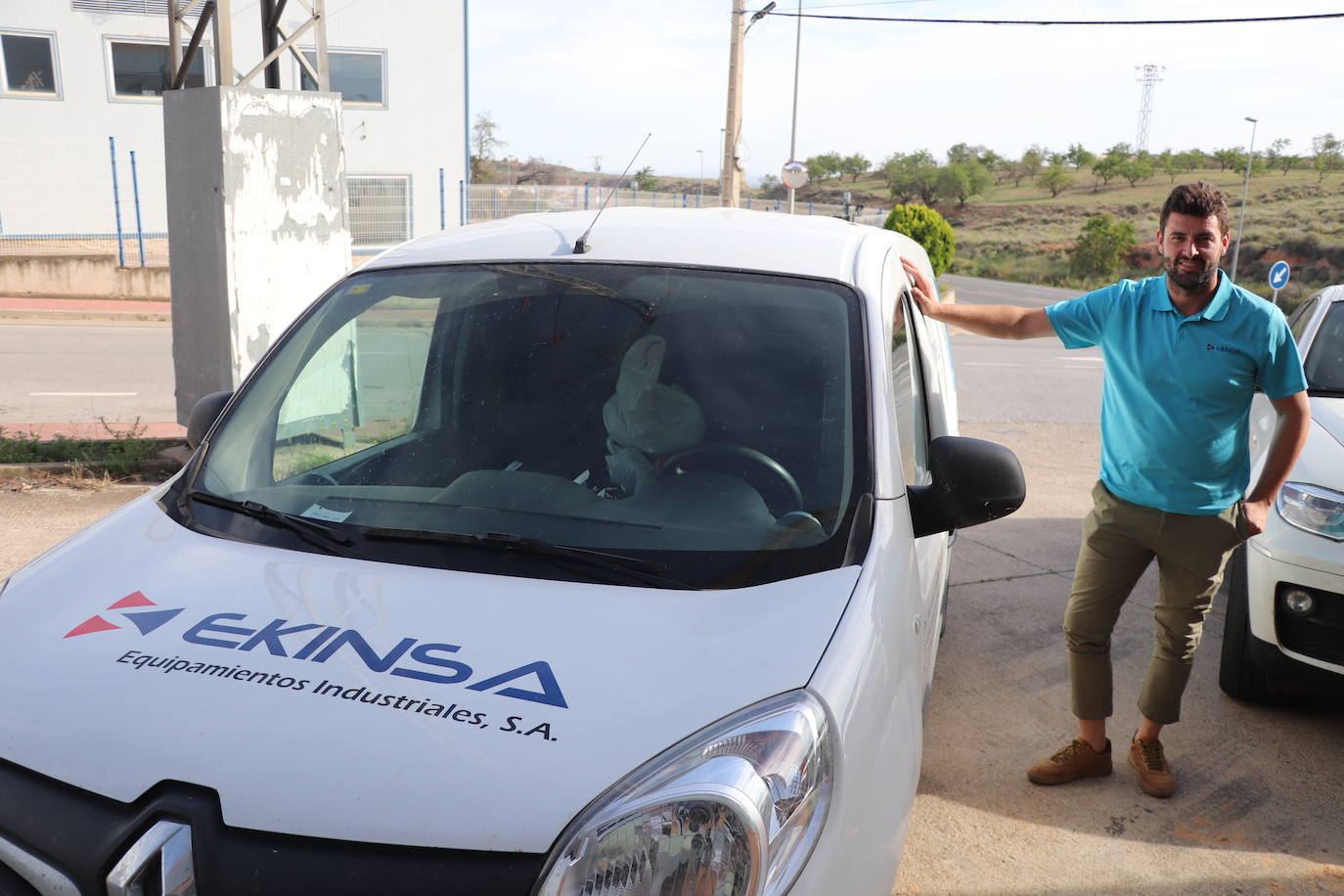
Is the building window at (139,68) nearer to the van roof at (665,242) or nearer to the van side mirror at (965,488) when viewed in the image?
the van roof at (665,242)

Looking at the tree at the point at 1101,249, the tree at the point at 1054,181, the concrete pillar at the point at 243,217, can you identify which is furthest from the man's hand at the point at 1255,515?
the tree at the point at 1054,181

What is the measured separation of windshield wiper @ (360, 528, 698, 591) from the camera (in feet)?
7.18

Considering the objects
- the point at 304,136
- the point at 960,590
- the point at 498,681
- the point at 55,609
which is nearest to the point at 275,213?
the point at 304,136

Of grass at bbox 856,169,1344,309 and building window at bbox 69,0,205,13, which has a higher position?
building window at bbox 69,0,205,13

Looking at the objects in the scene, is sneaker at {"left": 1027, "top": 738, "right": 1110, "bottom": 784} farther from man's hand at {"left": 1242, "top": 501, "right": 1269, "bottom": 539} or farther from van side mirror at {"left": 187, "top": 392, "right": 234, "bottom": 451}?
van side mirror at {"left": 187, "top": 392, "right": 234, "bottom": 451}

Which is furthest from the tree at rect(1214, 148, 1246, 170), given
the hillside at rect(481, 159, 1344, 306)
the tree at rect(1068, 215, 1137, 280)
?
the tree at rect(1068, 215, 1137, 280)

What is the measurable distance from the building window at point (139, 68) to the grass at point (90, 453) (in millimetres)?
17328

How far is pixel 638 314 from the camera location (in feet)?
9.13

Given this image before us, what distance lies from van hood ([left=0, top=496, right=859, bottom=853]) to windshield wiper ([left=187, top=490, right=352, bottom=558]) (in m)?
0.05

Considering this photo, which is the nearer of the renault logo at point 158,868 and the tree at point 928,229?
the renault logo at point 158,868

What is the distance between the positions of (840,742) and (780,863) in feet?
0.85

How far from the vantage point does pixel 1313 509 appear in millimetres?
3857

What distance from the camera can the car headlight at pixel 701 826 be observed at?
161 centimetres

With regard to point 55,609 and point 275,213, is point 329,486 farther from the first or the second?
point 275,213
